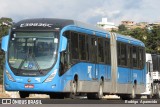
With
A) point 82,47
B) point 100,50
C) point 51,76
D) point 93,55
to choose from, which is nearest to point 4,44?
point 51,76

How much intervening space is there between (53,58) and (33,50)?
92 centimetres

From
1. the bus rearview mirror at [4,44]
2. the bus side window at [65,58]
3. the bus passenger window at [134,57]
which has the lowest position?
the bus side window at [65,58]

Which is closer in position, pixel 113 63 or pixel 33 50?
pixel 33 50

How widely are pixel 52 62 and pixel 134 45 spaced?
1158cm

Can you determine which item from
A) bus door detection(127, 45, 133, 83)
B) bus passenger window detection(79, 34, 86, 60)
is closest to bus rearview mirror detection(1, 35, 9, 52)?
bus passenger window detection(79, 34, 86, 60)

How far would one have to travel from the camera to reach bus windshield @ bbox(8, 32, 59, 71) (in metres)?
24.0

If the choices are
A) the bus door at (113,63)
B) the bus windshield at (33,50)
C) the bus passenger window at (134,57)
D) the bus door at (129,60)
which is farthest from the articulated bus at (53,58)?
the bus passenger window at (134,57)

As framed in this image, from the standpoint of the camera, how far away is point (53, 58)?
24.0 meters

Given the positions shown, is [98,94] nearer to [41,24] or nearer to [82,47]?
[82,47]

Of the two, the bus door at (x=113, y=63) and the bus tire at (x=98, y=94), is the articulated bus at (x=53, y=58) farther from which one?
the bus door at (x=113, y=63)

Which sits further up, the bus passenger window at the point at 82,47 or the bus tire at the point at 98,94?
the bus passenger window at the point at 82,47

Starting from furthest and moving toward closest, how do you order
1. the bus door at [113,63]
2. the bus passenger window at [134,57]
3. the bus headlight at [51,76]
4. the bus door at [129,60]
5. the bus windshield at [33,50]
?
the bus passenger window at [134,57], the bus door at [129,60], the bus door at [113,63], the bus windshield at [33,50], the bus headlight at [51,76]

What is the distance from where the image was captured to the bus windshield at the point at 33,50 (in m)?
24.0

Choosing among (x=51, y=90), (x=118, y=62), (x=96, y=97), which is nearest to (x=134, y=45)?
(x=118, y=62)
